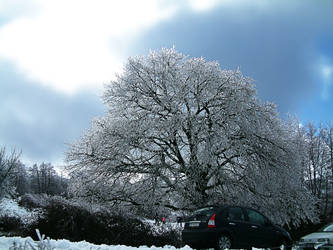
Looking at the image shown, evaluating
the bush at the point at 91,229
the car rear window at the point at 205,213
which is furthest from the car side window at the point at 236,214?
the bush at the point at 91,229

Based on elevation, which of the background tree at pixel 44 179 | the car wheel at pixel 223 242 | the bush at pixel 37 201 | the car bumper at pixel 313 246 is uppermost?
the background tree at pixel 44 179

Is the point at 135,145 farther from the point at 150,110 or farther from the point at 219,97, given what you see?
the point at 219,97

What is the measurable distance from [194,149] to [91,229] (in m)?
7.58

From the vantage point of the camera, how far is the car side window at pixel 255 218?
33.3 ft

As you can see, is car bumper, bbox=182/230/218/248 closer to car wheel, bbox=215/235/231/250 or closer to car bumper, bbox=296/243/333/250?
car wheel, bbox=215/235/231/250

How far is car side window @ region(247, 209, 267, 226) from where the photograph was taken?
10.2m

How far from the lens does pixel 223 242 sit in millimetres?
9195

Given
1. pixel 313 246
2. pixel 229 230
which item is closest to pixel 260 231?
pixel 229 230

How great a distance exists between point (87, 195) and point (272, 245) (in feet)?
41.9

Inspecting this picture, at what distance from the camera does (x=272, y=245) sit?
1023cm

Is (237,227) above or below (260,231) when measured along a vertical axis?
above

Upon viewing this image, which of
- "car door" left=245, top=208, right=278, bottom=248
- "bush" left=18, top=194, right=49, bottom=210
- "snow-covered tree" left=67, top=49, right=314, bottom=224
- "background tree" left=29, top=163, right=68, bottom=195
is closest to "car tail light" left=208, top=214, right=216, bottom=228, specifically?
"car door" left=245, top=208, right=278, bottom=248

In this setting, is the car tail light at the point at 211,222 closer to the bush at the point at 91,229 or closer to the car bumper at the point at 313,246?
the car bumper at the point at 313,246

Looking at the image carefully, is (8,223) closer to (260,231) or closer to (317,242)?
(260,231)
